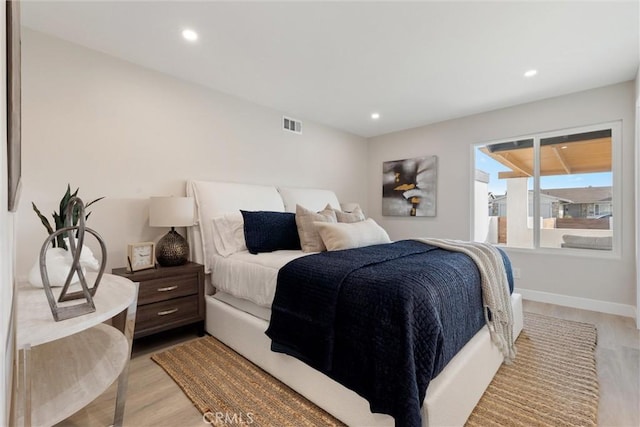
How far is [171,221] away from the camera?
236 cm

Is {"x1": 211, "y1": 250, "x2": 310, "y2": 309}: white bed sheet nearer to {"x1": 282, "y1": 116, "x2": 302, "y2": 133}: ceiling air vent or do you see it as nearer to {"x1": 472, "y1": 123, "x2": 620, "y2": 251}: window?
{"x1": 282, "y1": 116, "x2": 302, "y2": 133}: ceiling air vent

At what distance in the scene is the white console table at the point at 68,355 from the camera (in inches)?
35.4

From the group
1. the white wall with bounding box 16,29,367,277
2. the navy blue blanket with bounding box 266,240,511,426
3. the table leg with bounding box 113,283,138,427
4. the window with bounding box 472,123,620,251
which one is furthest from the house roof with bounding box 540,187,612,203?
the table leg with bounding box 113,283,138,427

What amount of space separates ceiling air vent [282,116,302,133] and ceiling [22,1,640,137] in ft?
1.54

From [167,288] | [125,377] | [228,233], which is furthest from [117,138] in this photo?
[125,377]

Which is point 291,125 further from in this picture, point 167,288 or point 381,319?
point 381,319

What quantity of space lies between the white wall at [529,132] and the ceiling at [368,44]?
233 millimetres

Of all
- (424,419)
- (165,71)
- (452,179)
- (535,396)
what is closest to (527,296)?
(452,179)

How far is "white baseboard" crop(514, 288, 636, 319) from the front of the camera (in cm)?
294

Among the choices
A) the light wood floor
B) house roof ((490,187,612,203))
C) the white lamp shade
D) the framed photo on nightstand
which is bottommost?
the light wood floor

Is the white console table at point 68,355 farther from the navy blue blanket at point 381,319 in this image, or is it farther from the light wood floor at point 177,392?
the navy blue blanket at point 381,319

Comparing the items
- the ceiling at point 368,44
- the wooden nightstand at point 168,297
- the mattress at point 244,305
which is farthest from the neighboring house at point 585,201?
the wooden nightstand at point 168,297

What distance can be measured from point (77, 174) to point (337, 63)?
2.36m

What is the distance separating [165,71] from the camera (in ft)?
8.86
